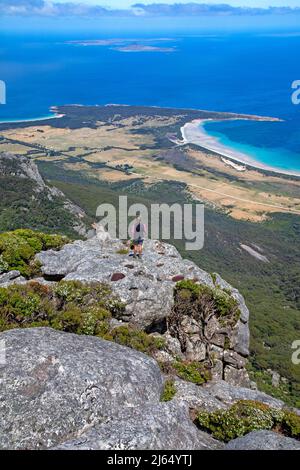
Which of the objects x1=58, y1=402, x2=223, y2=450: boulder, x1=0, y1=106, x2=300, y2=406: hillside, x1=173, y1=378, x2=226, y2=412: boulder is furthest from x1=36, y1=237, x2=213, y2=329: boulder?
x1=0, y1=106, x2=300, y2=406: hillside

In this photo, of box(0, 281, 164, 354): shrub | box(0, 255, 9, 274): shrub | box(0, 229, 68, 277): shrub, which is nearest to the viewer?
box(0, 281, 164, 354): shrub

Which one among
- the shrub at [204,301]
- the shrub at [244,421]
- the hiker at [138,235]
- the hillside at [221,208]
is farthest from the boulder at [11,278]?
the hillside at [221,208]

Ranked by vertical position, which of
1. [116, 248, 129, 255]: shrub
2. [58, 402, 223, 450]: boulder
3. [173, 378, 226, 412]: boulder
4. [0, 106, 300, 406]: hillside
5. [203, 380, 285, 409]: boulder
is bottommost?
[0, 106, 300, 406]: hillside

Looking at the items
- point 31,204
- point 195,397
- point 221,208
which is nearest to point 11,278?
point 195,397

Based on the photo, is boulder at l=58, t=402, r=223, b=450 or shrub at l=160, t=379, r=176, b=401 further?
shrub at l=160, t=379, r=176, b=401

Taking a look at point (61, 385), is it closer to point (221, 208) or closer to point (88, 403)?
point (88, 403)

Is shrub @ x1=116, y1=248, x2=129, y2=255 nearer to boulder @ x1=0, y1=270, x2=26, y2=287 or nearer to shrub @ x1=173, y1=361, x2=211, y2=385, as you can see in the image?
boulder @ x1=0, y1=270, x2=26, y2=287

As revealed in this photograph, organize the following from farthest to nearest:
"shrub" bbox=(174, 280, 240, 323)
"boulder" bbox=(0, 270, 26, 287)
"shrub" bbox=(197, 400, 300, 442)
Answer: "boulder" bbox=(0, 270, 26, 287)
"shrub" bbox=(174, 280, 240, 323)
"shrub" bbox=(197, 400, 300, 442)

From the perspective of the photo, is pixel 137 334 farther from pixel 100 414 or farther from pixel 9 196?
pixel 9 196
